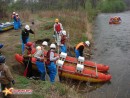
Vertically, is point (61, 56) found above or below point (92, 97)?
above

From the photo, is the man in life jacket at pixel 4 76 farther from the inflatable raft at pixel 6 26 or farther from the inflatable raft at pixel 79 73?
the inflatable raft at pixel 6 26

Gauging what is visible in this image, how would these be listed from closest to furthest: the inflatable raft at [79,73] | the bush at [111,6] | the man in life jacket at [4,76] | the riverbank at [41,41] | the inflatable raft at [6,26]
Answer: the man in life jacket at [4,76] → the riverbank at [41,41] → the inflatable raft at [79,73] → the inflatable raft at [6,26] → the bush at [111,6]

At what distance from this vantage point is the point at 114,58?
1612 centimetres

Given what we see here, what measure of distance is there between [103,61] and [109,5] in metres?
43.7

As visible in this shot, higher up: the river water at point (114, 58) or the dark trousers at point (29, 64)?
the dark trousers at point (29, 64)

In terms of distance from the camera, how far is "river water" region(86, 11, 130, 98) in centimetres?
1116

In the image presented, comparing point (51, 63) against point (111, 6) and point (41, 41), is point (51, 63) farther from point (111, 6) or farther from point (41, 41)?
point (111, 6)

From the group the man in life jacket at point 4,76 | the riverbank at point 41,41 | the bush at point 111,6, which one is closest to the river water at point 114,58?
the riverbank at point 41,41

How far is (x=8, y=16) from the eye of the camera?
84.3 feet

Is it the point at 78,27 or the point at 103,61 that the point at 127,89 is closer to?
the point at 103,61

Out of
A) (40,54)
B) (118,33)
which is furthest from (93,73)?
(118,33)

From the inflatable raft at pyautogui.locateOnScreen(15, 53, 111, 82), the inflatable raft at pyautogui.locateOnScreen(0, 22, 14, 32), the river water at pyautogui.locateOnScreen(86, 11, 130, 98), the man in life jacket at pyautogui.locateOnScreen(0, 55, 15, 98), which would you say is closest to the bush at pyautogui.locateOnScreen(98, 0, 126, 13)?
the river water at pyautogui.locateOnScreen(86, 11, 130, 98)

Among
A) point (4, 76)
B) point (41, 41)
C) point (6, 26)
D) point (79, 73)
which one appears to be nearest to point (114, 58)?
point (41, 41)

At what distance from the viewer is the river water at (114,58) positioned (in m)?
11.2
